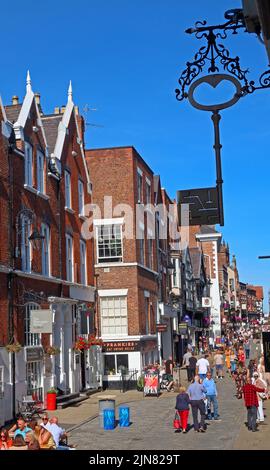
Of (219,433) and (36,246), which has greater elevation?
(36,246)

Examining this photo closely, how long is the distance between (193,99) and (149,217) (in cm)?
3155

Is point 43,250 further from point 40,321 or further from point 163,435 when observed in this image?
point 163,435

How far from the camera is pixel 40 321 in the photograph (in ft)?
70.3

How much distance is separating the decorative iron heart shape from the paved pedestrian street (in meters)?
10.5

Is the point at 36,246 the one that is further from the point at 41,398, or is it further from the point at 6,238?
the point at 41,398

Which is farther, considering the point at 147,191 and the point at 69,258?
the point at 147,191

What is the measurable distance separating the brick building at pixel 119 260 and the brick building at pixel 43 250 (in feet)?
5.33

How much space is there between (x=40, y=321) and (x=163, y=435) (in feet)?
21.2

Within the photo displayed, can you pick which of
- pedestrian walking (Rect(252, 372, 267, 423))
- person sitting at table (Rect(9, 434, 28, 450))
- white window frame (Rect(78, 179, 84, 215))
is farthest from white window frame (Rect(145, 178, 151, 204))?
person sitting at table (Rect(9, 434, 28, 450))

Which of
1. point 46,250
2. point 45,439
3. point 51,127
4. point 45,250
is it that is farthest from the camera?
point 51,127

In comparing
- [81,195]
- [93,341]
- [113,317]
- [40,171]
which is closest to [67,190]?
[81,195]

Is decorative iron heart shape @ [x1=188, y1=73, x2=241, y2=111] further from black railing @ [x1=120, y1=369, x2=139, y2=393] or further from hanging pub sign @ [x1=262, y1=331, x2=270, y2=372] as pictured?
black railing @ [x1=120, y1=369, x2=139, y2=393]

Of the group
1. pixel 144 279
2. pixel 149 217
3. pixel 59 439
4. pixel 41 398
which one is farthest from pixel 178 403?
pixel 149 217

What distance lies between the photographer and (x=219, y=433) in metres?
17.2
